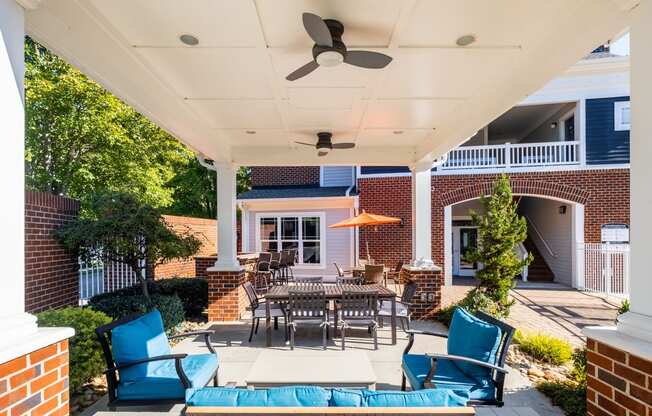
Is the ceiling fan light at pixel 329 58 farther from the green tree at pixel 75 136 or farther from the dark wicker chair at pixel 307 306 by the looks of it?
the green tree at pixel 75 136

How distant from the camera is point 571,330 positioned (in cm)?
674

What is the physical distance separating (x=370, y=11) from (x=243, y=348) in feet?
15.5

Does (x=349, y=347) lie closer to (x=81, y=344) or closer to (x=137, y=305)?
(x=137, y=305)

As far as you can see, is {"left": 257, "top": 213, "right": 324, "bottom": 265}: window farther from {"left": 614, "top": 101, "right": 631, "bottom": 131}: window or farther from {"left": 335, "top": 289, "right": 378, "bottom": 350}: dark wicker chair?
{"left": 614, "top": 101, "right": 631, "bottom": 131}: window

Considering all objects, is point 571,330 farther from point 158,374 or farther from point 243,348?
point 158,374

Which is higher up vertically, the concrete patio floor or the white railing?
the white railing

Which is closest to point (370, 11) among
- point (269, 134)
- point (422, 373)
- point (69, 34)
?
point (69, 34)

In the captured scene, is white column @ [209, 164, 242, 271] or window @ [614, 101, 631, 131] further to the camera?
window @ [614, 101, 631, 131]

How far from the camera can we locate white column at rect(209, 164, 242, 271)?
7262 millimetres

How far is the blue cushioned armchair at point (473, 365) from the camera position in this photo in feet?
10.5

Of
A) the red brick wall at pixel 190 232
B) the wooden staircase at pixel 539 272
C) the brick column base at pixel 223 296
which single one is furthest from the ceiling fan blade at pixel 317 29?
the wooden staircase at pixel 539 272

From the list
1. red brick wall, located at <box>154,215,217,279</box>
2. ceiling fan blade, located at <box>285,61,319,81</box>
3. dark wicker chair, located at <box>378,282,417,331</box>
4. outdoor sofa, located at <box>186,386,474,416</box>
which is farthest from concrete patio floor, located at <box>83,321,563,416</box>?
red brick wall, located at <box>154,215,217,279</box>

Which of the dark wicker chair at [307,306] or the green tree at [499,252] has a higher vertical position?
the green tree at [499,252]

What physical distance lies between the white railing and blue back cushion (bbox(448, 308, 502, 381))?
5.63 m
